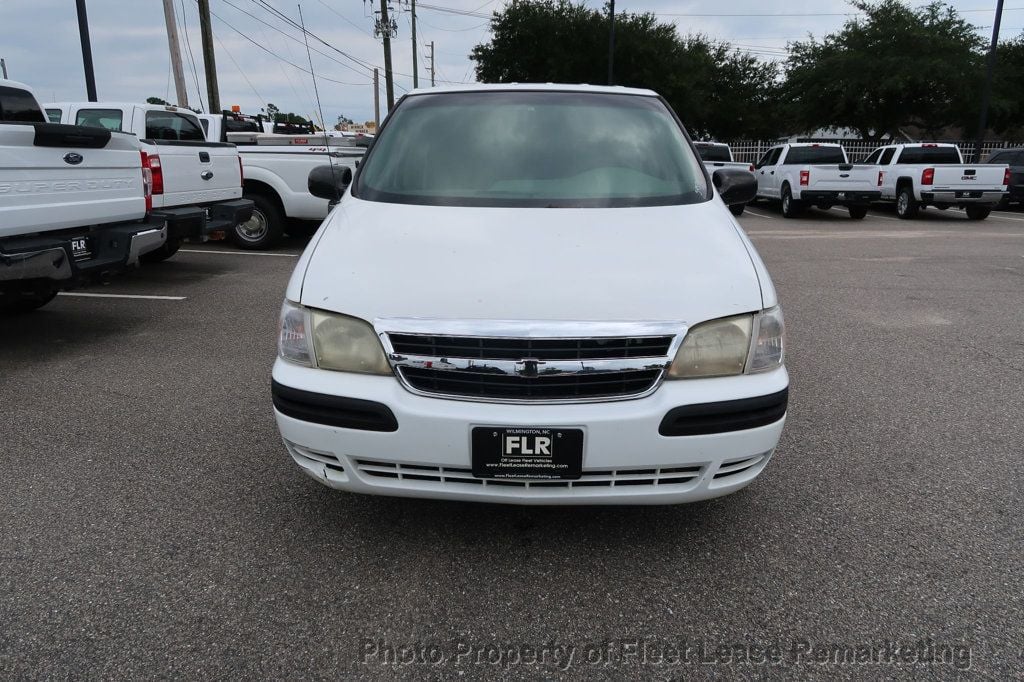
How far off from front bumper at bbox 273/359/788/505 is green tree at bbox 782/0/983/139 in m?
33.0

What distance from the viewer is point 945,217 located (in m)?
16.8

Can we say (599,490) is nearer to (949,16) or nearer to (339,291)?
(339,291)

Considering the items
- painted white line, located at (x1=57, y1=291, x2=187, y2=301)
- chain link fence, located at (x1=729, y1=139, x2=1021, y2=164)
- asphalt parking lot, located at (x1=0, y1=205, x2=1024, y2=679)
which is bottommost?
asphalt parking lot, located at (x1=0, y1=205, x2=1024, y2=679)

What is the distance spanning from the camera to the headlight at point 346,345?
253cm

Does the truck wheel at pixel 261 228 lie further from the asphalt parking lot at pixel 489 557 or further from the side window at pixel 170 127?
the asphalt parking lot at pixel 489 557

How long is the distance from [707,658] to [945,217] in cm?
1760

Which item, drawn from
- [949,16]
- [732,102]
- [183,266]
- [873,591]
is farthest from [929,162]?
[732,102]

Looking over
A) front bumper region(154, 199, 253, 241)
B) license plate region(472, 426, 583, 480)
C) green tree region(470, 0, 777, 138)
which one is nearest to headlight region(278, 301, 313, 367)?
license plate region(472, 426, 583, 480)

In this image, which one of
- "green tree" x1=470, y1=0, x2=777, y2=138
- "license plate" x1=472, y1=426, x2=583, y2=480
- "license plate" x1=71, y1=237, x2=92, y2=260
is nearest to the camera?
"license plate" x1=472, y1=426, x2=583, y2=480

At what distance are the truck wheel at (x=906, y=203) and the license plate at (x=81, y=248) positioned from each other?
15948mm

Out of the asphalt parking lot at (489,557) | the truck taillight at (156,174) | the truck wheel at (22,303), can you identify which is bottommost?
the asphalt parking lot at (489,557)

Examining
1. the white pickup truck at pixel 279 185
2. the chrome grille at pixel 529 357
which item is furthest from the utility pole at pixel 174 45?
the chrome grille at pixel 529 357

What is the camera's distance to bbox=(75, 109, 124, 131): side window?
847cm

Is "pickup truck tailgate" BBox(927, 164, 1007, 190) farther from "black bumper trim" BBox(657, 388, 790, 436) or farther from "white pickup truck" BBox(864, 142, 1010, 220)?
"black bumper trim" BBox(657, 388, 790, 436)
